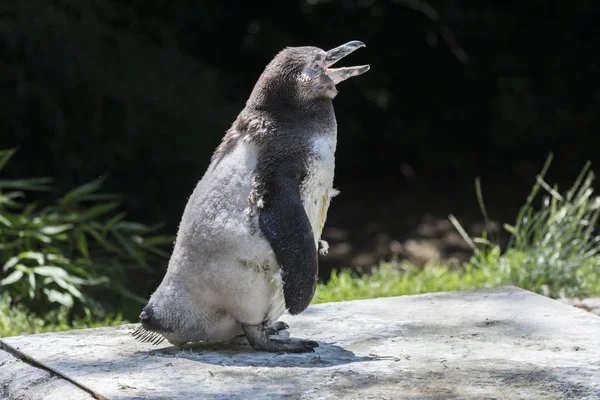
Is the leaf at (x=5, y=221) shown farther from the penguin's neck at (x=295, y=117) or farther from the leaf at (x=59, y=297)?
the penguin's neck at (x=295, y=117)

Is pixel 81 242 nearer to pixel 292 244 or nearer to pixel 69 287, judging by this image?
pixel 69 287

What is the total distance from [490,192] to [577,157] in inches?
32.2

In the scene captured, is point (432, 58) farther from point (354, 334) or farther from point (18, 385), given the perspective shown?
point (18, 385)

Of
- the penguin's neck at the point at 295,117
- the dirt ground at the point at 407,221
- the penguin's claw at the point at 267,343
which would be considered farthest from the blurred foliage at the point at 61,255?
the penguin's neck at the point at 295,117

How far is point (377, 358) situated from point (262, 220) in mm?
549

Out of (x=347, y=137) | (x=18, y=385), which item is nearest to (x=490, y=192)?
(x=347, y=137)

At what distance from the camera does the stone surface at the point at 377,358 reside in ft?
8.43

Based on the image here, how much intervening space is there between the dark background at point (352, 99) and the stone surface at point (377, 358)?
12.7 feet

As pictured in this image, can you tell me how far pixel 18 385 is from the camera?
111 inches

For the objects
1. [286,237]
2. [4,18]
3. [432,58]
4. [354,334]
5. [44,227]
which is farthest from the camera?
[432,58]

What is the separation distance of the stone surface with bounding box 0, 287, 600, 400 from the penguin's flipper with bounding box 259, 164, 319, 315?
23 centimetres

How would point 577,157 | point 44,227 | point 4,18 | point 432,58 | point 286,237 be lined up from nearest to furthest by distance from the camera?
point 286,237 → point 44,227 → point 4,18 → point 577,157 → point 432,58

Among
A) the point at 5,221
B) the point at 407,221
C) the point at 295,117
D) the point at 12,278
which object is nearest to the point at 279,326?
the point at 295,117

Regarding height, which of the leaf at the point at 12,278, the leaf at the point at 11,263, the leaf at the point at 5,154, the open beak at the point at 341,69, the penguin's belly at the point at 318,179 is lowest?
the leaf at the point at 12,278
